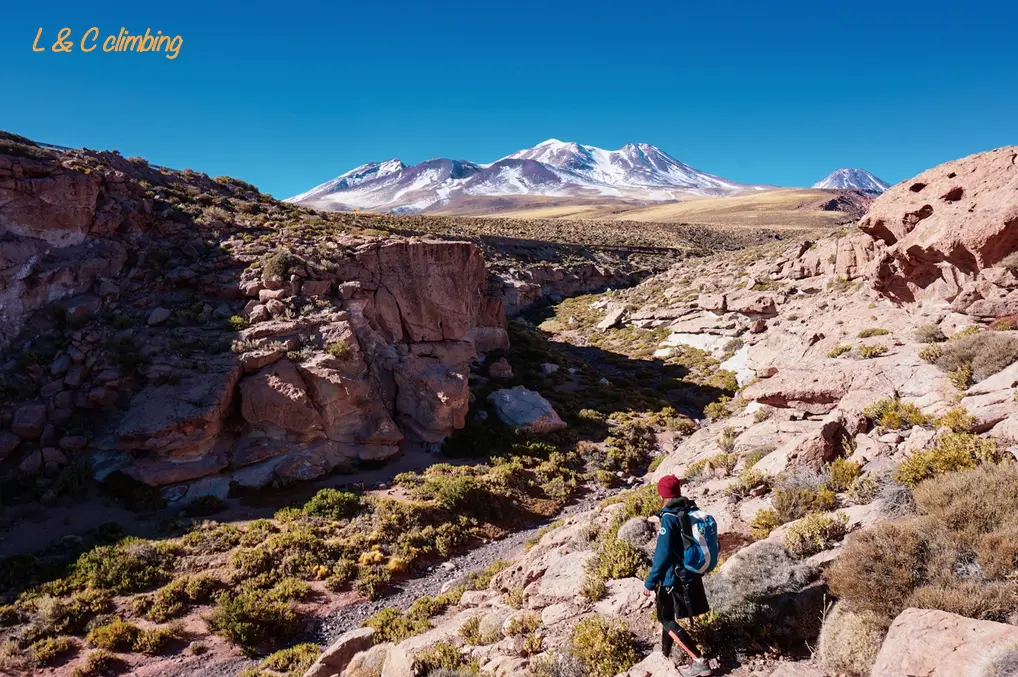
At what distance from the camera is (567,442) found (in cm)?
1927

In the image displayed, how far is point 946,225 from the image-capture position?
44.2 feet

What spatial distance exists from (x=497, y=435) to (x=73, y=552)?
12127 millimetres

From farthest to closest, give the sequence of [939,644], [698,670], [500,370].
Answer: [500,370] < [698,670] < [939,644]

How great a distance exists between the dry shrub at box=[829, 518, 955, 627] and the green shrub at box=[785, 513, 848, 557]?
0.70m

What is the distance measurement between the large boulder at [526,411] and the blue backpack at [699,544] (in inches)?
569

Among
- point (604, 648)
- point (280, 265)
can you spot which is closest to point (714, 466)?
point (604, 648)

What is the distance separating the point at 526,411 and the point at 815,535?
14635mm

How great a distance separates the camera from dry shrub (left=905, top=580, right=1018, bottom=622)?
14.2 ft

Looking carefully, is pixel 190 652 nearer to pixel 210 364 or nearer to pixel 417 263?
pixel 210 364

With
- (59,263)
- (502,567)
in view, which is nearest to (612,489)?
(502,567)

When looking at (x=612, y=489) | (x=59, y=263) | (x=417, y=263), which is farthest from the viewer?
(x=417, y=263)

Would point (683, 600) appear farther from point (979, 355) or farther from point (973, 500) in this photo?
point (979, 355)

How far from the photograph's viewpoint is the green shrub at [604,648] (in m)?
5.70

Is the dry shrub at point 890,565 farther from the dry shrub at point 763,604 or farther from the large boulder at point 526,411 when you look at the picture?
the large boulder at point 526,411
